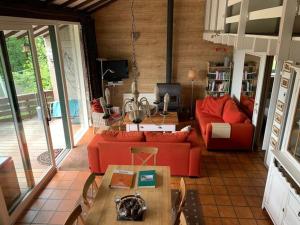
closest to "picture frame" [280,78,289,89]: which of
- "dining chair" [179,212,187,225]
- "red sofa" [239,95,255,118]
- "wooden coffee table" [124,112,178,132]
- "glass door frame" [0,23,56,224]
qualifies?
"red sofa" [239,95,255,118]

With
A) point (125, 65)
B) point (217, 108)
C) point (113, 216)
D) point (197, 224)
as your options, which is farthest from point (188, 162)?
point (125, 65)

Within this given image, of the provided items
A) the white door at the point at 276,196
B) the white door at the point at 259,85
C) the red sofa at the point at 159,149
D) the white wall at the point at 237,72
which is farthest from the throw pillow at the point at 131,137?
the white wall at the point at 237,72

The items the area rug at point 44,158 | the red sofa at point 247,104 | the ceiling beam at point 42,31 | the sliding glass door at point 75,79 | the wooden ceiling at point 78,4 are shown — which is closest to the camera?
the wooden ceiling at point 78,4

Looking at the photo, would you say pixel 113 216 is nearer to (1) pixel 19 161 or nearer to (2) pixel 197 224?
(2) pixel 197 224

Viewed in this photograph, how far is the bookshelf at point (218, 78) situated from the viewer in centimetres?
682

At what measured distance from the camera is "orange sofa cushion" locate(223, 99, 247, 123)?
16.7 ft

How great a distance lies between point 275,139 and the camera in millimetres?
4098

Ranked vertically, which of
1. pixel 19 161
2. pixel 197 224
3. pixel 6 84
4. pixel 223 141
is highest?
pixel 6 84

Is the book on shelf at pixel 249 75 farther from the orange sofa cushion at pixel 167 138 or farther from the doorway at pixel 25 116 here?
the doorway at pixel 25 116

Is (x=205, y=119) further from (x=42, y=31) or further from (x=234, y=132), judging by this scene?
(x=42, y=31)

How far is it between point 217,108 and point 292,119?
294 centimetres

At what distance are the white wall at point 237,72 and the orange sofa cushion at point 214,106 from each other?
0.34 m

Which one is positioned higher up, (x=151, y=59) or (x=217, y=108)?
(x=151, y=59)

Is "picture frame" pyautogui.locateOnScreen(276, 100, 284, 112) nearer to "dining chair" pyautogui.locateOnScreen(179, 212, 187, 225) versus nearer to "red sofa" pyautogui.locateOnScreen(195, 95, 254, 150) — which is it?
"red sofa" pyautogui.locateOnScreen(195, 95, 254, 150)
